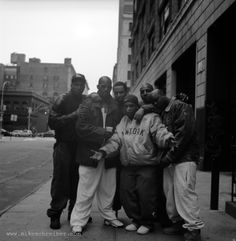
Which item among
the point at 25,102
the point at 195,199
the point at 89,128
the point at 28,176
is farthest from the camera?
the point at 25,102

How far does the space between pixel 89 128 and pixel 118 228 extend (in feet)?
4.72

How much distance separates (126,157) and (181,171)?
2.48 feet

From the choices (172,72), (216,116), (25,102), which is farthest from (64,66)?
(216,116)

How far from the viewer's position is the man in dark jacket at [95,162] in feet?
14.3

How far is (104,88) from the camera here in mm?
4668

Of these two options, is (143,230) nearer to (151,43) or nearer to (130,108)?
(130,108)

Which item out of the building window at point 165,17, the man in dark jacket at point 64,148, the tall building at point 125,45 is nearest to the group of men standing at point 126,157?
the man in dark jacket at point 64,148

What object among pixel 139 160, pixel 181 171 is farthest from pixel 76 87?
pixel 181 171

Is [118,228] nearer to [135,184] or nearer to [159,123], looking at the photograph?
[135,184]

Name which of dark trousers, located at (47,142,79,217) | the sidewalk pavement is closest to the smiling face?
dark trousers, located at (47,142,79,217)

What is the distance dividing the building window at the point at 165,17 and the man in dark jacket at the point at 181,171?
16.5 metres

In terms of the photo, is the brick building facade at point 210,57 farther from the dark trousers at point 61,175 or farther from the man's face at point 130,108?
the dark trousers at point 61,175

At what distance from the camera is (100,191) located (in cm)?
469

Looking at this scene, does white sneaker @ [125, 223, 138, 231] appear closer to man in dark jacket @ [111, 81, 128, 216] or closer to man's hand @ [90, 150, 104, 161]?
man in dark jacket @ [111, 81, 128, 216]
